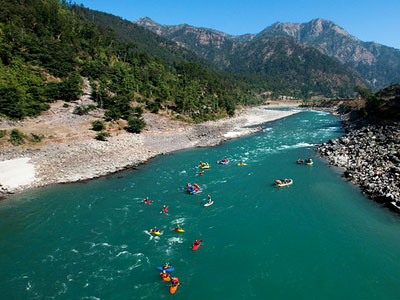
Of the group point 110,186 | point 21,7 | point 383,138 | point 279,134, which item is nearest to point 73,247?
point 110,186

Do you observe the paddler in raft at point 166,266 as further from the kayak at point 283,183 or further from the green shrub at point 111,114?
the green shrub at point 111,114

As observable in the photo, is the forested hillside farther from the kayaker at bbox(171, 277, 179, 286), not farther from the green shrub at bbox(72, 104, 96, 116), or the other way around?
the kayaker at bbox(171, 277, 179, 286)

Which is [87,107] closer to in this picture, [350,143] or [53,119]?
[53,119]

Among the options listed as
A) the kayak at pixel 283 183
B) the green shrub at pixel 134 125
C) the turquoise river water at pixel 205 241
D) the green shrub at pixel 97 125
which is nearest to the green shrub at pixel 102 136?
→ the green shrub at pixel 97 125

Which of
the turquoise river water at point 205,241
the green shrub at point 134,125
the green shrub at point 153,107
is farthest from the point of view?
the green shrub at point 153,107

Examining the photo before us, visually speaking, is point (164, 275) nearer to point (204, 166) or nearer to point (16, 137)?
point (204, 166)

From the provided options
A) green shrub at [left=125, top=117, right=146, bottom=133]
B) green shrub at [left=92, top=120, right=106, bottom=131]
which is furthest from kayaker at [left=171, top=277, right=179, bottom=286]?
green shrub at [left=125, top=117, right=146, bottom=133]

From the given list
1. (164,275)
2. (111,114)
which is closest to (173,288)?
(164,275)
